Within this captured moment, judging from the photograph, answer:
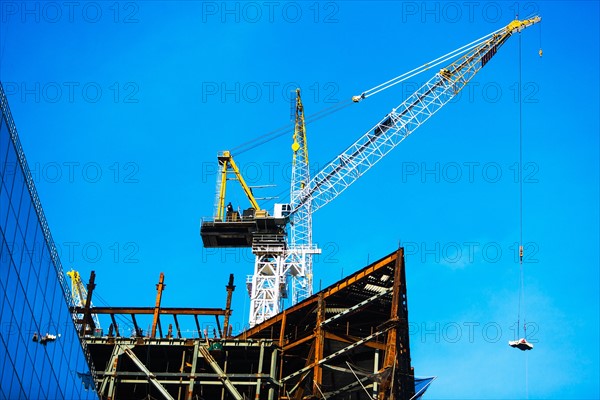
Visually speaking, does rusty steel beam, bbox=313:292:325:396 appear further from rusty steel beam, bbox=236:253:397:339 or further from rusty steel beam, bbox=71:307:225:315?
rusty steel beam, bbox=71:307:225:315

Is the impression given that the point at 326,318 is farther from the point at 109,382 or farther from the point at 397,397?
the point at 109,382

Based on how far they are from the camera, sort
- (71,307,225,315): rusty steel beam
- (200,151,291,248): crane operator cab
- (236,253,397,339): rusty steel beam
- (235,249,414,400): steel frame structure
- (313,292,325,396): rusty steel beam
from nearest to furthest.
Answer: (235,249,414,400): steel frame structure → (313,292,325,396): rusty steel beam → (236,253,397,339): rusty steel beam → (71,307,225,315): rusty steel beam → (200,151,291,248): crane operator cab

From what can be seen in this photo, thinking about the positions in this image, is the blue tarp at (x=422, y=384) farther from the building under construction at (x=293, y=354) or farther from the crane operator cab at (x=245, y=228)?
the crane operator cab at (x=245, y=228)

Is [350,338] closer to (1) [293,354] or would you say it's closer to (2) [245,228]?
(1) [293,354]

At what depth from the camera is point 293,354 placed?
85.2 meters

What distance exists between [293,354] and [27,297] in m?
33.3

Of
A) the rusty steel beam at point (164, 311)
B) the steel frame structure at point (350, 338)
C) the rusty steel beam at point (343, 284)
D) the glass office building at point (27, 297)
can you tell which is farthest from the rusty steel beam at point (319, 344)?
the glass office building at point (27, 297)

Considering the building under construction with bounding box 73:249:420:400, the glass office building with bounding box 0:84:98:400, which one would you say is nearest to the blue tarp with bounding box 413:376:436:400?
the building under construction with bounding box 73:249:420:400

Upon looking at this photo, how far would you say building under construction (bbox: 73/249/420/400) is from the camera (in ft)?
262

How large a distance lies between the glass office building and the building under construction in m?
16.7

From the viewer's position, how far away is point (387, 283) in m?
82.3

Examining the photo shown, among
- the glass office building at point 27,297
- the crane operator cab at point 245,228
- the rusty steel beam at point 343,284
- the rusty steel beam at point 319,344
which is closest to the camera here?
the glass office building at point 27,297

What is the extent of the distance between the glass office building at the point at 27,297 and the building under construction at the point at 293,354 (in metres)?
16.7

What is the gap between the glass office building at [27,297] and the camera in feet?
170
